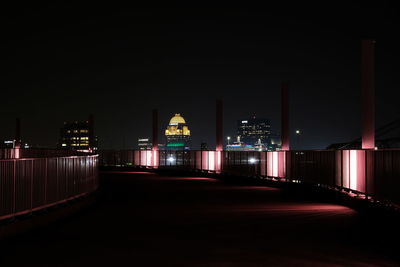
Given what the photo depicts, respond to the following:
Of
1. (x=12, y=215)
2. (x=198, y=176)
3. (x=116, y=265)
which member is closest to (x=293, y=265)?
(x=116, y=265)

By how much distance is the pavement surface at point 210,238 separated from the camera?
9.64 metres

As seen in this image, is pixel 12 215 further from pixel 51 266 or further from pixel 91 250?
pixel 51 266

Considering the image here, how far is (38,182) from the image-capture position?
14367mm

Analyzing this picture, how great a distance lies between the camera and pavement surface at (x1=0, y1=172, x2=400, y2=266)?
9641 millimetres

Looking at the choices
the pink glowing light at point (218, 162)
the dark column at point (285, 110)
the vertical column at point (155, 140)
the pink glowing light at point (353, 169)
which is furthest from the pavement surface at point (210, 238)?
the vertical column at point (155, 140)

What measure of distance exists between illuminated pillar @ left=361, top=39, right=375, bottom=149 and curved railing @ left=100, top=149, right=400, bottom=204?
62 centimetres

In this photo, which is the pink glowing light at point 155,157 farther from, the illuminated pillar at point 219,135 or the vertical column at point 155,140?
the illuminated pillar at point 219,135

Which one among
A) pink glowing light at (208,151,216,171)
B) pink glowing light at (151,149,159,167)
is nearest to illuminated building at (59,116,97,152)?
pink glowing light at (151,149,159,167)

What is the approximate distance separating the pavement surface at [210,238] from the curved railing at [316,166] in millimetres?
1037

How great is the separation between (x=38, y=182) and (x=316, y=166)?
13.0 m

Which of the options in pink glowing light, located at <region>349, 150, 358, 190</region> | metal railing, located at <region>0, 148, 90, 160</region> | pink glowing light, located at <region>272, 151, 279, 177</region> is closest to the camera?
pink glowing light, located at <region>349, 150, 358, 190</region>

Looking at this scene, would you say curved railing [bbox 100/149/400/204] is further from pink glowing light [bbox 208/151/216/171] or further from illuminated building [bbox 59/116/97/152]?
illuminated building [bbox 59/116/97/152]

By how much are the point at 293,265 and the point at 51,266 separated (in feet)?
11.5

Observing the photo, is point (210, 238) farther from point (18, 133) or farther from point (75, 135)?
point (75, 135)
